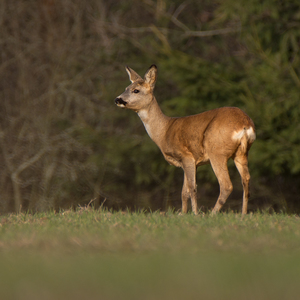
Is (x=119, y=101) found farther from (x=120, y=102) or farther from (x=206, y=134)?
(x=206, y=134)

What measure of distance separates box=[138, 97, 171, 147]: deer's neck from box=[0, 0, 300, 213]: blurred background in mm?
2749

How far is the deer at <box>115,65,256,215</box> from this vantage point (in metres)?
7.12

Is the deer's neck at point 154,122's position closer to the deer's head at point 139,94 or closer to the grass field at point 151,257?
the deer's head at point 139,94

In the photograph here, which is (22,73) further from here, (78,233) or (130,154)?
(78,233)

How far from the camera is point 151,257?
416 cm

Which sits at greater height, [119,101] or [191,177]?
[119,101]

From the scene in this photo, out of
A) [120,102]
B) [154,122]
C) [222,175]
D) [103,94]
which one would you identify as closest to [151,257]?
[222,175]

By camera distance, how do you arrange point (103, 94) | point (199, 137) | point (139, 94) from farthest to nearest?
1. point (103, 94)
2. point (139, 94)
3. point (199, 137)

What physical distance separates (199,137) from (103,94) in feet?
17.7

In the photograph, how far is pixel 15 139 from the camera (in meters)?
12.8

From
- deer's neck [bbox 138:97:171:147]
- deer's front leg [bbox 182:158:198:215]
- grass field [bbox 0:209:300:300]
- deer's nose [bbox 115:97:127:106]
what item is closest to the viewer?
grass field [bbox 0:209:300:300]

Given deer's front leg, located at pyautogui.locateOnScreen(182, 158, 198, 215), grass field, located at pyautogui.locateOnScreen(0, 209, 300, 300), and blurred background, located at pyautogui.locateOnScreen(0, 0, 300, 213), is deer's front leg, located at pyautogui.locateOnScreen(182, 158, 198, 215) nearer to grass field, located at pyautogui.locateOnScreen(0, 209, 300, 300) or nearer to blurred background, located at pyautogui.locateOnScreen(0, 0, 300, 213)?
grass field, located at pyautogui.locateOnScreen(0, 209, 300, 300)

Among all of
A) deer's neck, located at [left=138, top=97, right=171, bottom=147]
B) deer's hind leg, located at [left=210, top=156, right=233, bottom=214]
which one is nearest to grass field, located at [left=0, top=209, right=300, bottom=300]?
deer's hind leg, located at [left=210, top=156, right=233, bottom=214]

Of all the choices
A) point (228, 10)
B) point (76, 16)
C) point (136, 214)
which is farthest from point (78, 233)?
point (76, 16)
